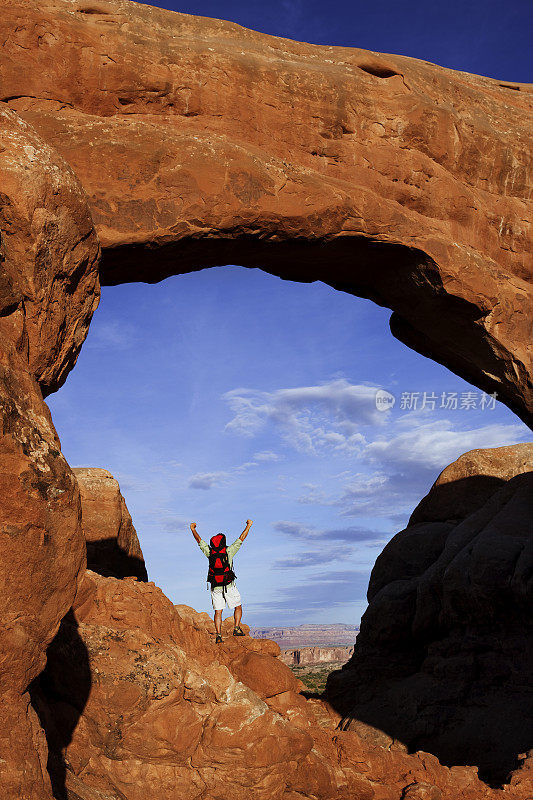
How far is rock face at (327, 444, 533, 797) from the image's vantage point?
1285cm

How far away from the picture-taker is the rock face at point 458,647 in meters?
12.9

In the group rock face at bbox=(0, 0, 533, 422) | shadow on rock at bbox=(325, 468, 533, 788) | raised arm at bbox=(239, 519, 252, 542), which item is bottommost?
shadow on rock at bbox=(325, 468, 533, 788)

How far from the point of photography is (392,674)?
16.1m

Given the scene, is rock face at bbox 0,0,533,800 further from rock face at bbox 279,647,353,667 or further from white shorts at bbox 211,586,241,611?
rock face at bbox 279,647,353,667

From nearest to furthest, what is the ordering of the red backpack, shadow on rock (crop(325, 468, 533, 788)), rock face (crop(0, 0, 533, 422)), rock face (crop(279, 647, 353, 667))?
rock face (crop(0, 0, 533, 422))
the red backpack
shadow on rock (crop(325, 468, 533, 788))
rock face (crop(279, 647, 353, 667))

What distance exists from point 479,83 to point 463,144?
2.57 meters

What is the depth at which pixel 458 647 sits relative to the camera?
14672mm

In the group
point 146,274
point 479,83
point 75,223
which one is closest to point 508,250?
point 479,83

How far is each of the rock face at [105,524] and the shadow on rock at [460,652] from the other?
20.9 feet

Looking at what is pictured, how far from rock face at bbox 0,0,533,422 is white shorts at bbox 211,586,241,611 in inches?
229

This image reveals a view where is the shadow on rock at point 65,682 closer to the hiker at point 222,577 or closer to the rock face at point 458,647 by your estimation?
the hiker at point 222,577

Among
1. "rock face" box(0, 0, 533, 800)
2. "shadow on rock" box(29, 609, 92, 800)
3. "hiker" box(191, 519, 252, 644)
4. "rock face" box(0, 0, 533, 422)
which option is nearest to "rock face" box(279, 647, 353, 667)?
"rock face" box(0, 0, 533, 800)

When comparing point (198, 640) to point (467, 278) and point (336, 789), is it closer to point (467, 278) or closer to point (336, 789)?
point (336, 789)

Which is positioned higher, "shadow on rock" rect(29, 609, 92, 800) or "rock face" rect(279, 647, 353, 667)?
"shadow on rock" rect(29, 609, 92, 800)
